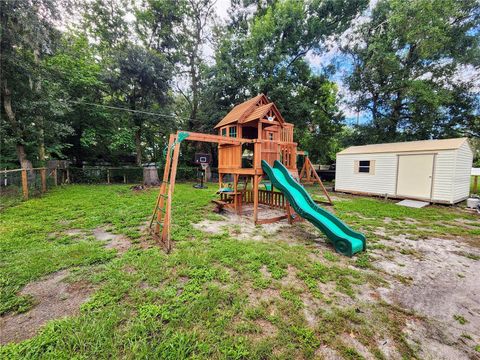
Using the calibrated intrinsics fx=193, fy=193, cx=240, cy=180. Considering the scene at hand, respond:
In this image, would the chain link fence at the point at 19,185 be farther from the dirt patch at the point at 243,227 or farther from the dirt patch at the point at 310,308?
the dirt patch at the point at 310,308

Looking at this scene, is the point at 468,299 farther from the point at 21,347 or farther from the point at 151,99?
the point at 151,99

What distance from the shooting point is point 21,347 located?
5.42 feet

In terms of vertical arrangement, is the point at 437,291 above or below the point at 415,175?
below

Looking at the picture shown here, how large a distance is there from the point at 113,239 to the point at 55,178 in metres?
10.4

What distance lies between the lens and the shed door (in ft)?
26.6

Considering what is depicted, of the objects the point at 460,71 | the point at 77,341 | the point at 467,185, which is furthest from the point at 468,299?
the point at 460,71

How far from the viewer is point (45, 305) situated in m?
2.19

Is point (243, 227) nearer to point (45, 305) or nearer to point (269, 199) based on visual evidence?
point (269, 199)

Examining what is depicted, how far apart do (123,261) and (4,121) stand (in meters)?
10.4

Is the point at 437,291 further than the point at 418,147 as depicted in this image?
No

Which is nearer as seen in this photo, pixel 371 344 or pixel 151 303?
pixel 371 344

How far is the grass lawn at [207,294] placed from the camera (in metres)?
1.73

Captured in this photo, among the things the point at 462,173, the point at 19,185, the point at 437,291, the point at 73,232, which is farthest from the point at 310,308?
the point at 19,185

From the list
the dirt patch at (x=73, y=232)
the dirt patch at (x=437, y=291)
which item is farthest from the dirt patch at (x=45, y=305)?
the dirt patch at (x=437, y=291)
